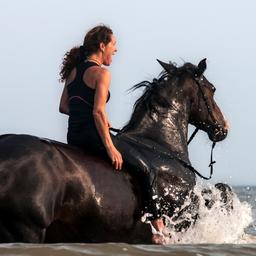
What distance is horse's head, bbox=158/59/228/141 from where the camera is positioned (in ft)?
33.0

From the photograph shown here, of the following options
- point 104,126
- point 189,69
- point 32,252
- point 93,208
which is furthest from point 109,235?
point 189,69

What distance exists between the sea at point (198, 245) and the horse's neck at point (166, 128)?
528mm

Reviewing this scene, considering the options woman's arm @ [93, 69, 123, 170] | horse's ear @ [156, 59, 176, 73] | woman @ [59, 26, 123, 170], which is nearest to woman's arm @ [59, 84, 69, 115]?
woman @ [59, 26, 123, 170]

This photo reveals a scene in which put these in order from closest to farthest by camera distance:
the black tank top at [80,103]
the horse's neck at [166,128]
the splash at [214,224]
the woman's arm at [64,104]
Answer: the black tank top at [80,103] < the splash at [214,224] < the woman's arm at [64,104] < the horse's neck at [166,128]

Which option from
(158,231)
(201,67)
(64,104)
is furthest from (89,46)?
(158,231)

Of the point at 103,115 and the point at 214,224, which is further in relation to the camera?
the point at 214,224

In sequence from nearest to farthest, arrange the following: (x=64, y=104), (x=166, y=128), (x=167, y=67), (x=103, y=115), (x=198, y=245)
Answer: (x=198, y=245) < (x=103, y=115) < (x=64, y=104) < (x=166, y=128) < (x=167, y=67)

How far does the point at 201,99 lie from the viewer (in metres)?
10.1

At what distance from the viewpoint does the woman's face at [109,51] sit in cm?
918

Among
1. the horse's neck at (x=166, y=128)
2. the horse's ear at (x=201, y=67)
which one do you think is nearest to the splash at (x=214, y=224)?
the horse's neck at (x=166, y=128)

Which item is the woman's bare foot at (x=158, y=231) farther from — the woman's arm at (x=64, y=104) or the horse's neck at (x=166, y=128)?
the woman's arm at (x=64, y=104)

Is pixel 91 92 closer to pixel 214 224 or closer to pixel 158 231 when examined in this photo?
pixel 158 231

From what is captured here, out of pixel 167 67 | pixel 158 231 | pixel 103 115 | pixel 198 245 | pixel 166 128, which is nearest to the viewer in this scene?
pixel 198 245

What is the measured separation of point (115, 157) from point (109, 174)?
6.4 inches
